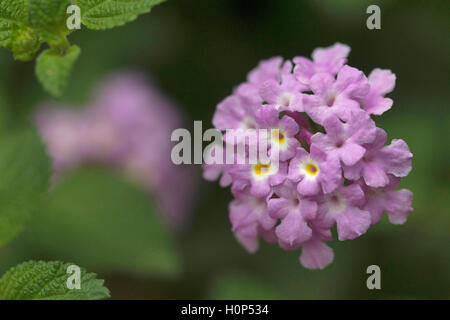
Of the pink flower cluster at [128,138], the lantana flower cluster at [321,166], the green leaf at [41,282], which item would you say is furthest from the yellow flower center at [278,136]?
the pink flower cluster at [128,138]

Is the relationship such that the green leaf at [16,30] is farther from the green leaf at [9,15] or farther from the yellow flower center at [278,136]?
the yellow flower center at [278,136]

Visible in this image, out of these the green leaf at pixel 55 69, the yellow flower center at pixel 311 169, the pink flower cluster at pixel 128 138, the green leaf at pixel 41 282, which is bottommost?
the green leaf at pixel 41 282

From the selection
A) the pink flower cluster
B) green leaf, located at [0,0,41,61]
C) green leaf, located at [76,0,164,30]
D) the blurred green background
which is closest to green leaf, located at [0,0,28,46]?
green leaf, located at [0,0,41,61]

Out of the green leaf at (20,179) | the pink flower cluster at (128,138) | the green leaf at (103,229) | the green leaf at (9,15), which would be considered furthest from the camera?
the pink flower cluster at (128,138)

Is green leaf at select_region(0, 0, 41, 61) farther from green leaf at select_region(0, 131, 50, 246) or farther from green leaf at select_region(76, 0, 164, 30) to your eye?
green leaf at select_region(0, 131, 50, 246)

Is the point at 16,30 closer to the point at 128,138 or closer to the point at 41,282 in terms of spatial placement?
the point at 41,282

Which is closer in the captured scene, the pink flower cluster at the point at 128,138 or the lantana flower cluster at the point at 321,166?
the lantana flower cluster at the point at 321,166

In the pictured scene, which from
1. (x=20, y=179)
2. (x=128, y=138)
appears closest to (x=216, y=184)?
(x=128, y=138)

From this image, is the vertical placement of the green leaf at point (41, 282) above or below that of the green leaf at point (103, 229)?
below
